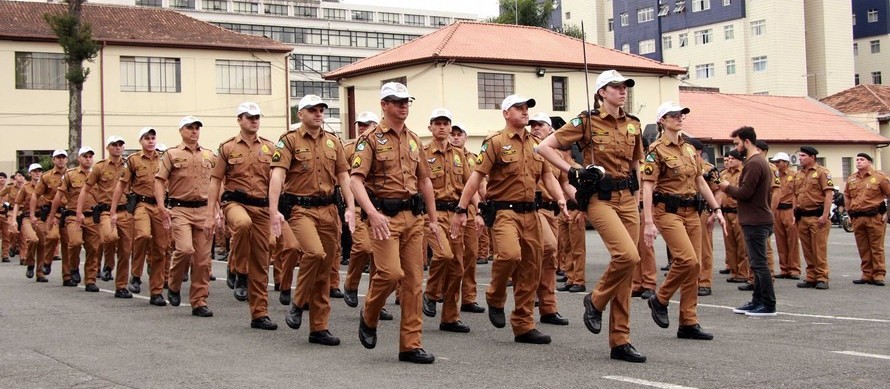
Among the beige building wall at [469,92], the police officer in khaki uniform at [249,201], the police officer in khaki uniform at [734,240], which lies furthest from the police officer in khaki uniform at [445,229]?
the beige building wall at [469,92]

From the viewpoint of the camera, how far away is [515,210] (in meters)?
9.29

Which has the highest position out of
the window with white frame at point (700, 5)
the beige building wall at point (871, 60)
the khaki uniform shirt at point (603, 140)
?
the window with white frame at point (700, 5)

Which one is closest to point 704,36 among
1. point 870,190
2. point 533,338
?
point 870,190

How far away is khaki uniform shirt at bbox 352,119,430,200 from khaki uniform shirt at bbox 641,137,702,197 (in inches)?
99.4

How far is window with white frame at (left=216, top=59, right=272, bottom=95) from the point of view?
48.3 meters

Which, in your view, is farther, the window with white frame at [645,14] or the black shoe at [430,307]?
the window with white frame at [645,14]

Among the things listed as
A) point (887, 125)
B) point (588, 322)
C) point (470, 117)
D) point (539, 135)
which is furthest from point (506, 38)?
point (588, 322)

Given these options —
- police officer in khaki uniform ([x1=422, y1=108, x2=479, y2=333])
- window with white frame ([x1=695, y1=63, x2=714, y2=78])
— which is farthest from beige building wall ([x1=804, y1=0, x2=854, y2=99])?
police officer in khaki uniform ([x1=422, y1=108, x2=479, y2=333])

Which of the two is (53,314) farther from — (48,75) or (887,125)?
(887,125)

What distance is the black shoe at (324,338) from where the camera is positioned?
930 cm

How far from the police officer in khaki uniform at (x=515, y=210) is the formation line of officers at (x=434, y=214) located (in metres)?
0.01

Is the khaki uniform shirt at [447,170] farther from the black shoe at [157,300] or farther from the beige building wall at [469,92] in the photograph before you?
the beige building wall at [469,92]

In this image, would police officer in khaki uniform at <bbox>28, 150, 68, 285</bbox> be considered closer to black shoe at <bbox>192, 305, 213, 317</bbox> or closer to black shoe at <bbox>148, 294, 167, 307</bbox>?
black shoe at <bbox>148, 294, 167, 307</bbox>

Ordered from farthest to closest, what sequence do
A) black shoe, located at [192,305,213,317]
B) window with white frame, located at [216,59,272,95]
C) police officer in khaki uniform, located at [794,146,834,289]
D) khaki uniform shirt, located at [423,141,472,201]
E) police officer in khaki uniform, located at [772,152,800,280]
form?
window with white frame, located at [216,59,272,95] → police officer in khaki uniform, located at [772,152,800,280] → police officer in khaki uniform, located at [794,146,834,289] → khaki uniform shirt, located at [423,141,472,201] → black shoe, located at [192,305,213,317]
